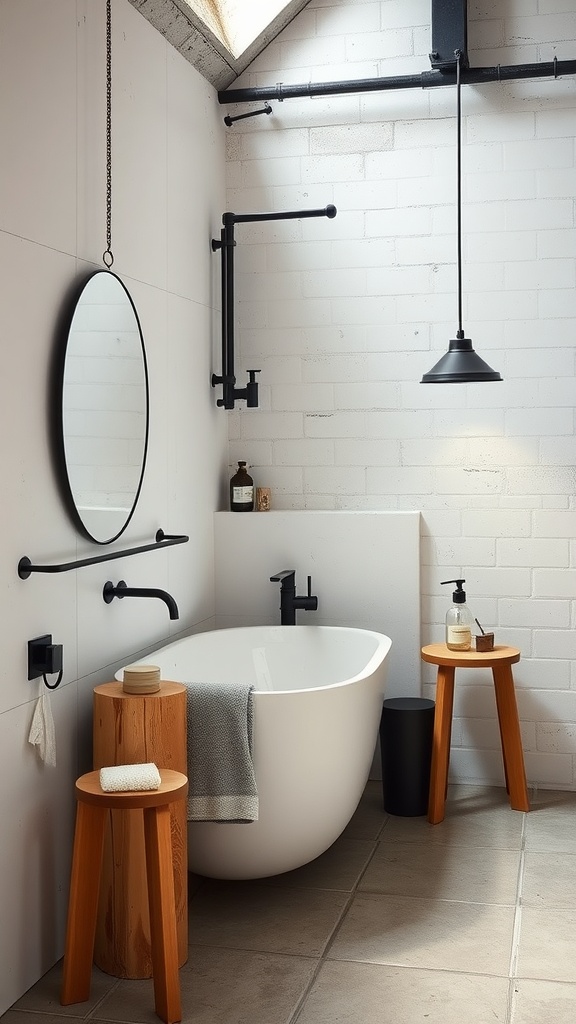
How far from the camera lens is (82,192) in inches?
110

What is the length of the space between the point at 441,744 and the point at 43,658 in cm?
163

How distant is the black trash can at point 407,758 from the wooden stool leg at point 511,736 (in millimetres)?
248

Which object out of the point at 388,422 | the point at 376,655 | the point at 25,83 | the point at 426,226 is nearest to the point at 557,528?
the point at 388,422

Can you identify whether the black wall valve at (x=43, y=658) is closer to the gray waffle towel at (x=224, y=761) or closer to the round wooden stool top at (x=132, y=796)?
the round wooden stool top at (x=132, y=796)

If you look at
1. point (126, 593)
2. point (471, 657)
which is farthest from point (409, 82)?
point (126, 593)

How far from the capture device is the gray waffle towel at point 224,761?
2.68m

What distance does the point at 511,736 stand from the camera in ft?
12.0

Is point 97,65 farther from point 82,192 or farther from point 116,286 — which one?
point 116,286

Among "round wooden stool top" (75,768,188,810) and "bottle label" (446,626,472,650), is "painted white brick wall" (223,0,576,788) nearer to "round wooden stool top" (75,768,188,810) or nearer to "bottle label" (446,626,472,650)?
"bottle label" (446,626,472,650)

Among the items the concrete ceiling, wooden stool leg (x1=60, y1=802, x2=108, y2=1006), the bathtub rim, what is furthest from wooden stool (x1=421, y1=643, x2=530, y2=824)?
the concrete ceiling

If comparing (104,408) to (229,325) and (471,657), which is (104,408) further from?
(471,657)

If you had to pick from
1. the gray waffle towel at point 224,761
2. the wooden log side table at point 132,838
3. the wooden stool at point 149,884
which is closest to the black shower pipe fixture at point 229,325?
the gray waffle towel at point 224,761

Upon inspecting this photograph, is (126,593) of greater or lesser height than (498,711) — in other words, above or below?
above

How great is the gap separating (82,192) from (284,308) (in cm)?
143
